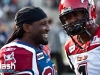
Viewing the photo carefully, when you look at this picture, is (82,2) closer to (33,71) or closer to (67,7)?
(67,7)

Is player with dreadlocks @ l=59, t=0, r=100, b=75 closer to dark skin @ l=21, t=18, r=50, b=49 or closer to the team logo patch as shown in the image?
dark skin @ l=21, t=18, r=50, b=49

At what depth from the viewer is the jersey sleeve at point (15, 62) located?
169 inches

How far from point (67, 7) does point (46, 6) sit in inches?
518

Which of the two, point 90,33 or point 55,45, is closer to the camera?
point 90,33

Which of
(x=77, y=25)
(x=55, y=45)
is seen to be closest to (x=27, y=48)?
(x=77, y=25)

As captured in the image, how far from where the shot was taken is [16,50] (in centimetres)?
435

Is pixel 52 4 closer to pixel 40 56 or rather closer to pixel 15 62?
pixel 40 56

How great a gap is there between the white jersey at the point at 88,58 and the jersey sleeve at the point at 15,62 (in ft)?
2.09

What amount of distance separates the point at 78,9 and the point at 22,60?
0.88m

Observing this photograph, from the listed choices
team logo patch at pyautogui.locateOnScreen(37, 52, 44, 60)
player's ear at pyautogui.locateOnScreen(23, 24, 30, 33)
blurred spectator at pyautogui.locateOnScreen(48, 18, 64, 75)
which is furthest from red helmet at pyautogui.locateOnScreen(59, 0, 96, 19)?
blurred spectator at pyautogui.locateOnScreen(48, 18, 64, 75)

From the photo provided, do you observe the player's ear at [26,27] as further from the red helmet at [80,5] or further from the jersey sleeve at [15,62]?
the red helmet at [80,5]

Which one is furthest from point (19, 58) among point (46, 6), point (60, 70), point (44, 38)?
point (46, 6)

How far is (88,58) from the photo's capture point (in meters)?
4.53

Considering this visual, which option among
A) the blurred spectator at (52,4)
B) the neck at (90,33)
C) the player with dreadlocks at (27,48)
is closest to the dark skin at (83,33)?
the neck at (90,33)
